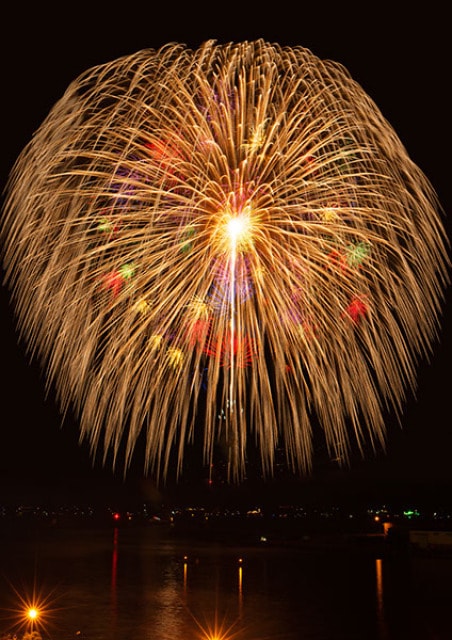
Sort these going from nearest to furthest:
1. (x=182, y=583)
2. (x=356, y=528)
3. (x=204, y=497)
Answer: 1. (x=182, y=583)
2. (x=356, y=528)
3. (x=204, y=497)

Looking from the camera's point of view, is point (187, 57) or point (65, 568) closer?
point (187, 57)

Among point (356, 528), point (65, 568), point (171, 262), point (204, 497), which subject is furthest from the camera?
point (204, 497)

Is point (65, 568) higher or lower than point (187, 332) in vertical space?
lower

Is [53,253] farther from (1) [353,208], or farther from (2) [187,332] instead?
(1) [353,208]

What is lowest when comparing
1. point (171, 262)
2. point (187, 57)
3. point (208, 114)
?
point (171, 262)

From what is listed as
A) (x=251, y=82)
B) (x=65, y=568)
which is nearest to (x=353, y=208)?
(x=251, y=82)

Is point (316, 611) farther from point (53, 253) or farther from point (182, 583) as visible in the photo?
point (53, 253)
